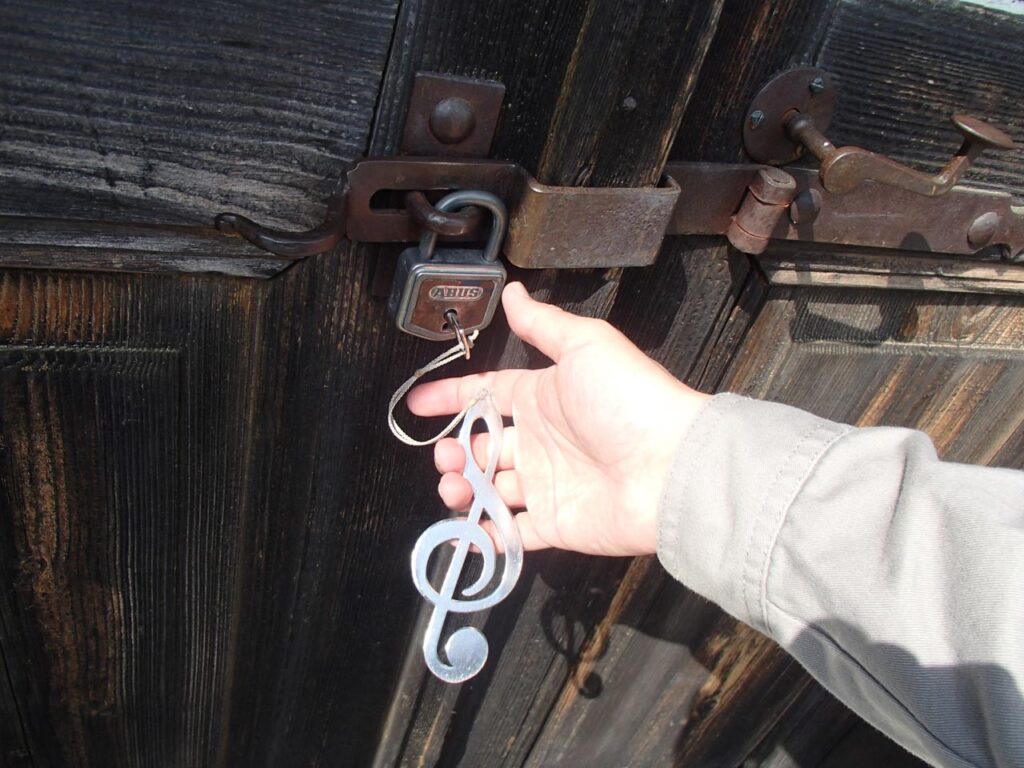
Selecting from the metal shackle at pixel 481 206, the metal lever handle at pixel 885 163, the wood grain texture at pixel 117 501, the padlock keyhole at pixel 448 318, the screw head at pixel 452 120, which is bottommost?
the wood grain texture at pixel 117 501

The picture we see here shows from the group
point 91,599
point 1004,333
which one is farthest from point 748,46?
point 91,599

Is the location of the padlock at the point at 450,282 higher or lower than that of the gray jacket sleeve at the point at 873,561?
higher

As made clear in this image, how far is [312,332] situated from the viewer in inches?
27.1

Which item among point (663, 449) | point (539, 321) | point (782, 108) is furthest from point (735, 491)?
point (782, 108)

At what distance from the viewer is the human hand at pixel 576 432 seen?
709 mm

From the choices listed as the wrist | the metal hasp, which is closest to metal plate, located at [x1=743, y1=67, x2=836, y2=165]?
the metal hasp

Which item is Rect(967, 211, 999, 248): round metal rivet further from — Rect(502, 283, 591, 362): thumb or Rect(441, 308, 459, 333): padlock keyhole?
Rect(441, 308, 459, 333): padlock keyhole

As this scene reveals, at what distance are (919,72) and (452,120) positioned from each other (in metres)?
0.43

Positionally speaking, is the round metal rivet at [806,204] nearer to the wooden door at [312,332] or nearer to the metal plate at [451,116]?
the wooden door at [312,332]

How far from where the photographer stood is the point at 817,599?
645 millimetres

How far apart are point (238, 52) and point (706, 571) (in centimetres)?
53

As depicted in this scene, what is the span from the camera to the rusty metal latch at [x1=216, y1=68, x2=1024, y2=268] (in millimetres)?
592

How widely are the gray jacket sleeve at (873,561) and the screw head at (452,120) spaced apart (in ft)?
1.00

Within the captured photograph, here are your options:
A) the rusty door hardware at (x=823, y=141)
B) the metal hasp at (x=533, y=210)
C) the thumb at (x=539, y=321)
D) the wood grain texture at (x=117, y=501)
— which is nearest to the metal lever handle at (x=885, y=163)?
the rusty door hardware at (x=823, y=141)
